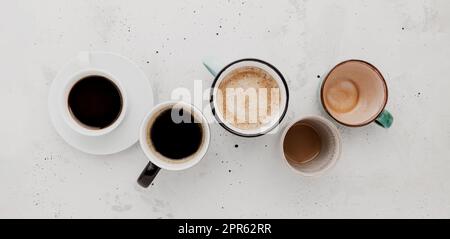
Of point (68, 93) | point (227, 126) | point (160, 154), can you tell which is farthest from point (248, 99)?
point (68, 93)

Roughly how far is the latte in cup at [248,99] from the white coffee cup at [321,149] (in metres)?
0.06

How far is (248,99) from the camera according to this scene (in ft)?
3.14

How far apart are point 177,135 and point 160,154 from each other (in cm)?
5

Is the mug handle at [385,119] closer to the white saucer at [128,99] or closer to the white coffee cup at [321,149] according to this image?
the white coffee cup at [321,149]

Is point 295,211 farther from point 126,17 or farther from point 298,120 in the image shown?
point 126,17

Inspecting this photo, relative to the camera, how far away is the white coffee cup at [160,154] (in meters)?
0.89

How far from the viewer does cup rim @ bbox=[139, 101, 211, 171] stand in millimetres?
879

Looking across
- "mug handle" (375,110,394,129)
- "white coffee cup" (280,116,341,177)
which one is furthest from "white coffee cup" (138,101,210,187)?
"mug handle" (375,110,394,129)

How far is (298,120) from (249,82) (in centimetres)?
13

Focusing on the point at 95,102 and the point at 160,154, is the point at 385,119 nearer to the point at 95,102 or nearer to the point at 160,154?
the point at 160,154

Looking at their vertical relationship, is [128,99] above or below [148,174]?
above

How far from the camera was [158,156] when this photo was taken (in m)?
0.91

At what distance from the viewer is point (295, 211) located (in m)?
1.02

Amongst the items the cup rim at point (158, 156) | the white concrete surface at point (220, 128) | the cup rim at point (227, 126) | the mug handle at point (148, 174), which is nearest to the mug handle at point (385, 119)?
the white concrete surface at point (220, 128)
